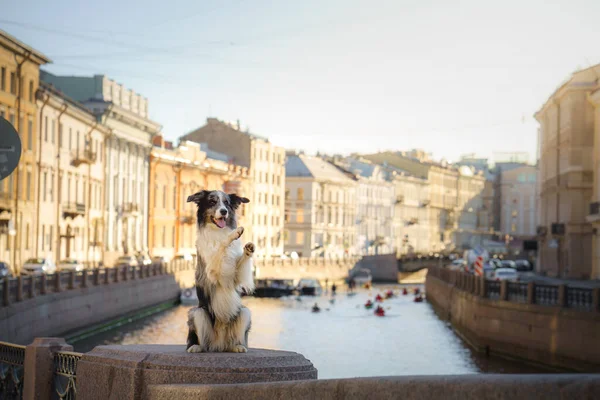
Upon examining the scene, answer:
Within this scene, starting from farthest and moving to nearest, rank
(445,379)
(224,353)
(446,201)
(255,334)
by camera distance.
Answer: (446,201) → (255,334) → (224,353) → (445,379)

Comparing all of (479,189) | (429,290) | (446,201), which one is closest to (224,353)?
(429,290)

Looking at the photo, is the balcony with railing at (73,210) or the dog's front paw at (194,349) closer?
the dog's front paw at (194,349)

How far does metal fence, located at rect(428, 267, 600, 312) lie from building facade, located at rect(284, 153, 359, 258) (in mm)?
80383

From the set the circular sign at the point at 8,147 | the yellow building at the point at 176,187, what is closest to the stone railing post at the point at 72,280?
the circular sign at the point at 8,147

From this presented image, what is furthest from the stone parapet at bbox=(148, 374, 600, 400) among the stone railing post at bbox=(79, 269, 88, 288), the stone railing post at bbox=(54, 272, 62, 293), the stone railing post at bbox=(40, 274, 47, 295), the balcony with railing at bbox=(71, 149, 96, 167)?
the balcony with railing at bbox=(71, 149, 96, 167)

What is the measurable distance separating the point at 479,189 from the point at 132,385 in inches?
6801

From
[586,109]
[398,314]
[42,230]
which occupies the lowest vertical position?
[398,314]

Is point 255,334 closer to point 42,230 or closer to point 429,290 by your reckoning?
point 42,230

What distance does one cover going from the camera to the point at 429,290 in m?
84.1

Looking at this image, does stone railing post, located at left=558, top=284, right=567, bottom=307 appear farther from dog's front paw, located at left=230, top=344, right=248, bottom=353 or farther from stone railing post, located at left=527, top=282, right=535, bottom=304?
dog's front paw, located at left=230, top=344, right=248, bottom=353

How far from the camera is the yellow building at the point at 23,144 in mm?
49969

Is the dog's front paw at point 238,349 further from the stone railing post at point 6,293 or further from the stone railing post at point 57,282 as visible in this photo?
the stone railing post at point 57,282

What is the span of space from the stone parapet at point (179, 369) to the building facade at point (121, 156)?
2556 inches

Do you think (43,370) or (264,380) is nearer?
(264,380)
